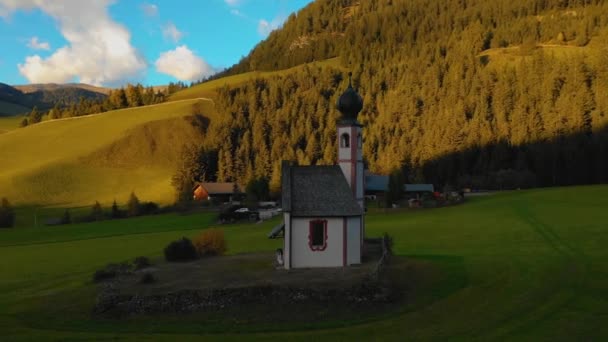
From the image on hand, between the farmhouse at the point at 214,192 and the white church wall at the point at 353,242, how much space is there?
7418 centimetres

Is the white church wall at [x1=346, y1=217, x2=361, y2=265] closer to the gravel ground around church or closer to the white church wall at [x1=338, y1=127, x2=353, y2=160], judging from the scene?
the gravel ground around church

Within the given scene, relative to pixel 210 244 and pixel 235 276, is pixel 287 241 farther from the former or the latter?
pixel 210 244

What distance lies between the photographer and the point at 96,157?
128m

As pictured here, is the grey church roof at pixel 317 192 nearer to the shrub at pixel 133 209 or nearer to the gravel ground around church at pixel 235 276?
the gravel ground around church at pixel 235 276

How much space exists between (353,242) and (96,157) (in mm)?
111992

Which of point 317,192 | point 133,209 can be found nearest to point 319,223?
point 317,192

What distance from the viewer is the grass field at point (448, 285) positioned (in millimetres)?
20953

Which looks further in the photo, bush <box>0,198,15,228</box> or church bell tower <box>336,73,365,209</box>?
bush <box>0,198,15,228</box>

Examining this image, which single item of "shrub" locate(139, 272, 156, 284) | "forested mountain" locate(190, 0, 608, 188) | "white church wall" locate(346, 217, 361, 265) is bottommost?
"shrub" locate(139, 272, 156, 284)

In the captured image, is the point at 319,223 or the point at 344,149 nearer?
the point at 319,223

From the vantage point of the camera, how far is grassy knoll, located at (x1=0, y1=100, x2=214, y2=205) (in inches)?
4299

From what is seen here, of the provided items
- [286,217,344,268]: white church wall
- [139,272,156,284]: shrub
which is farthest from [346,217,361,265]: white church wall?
[139,272,156,284]: shrub

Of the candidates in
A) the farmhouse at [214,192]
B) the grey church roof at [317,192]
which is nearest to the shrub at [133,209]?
the farmhouse at [214,192]

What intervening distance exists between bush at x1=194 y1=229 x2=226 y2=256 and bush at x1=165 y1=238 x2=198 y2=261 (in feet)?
6.64
